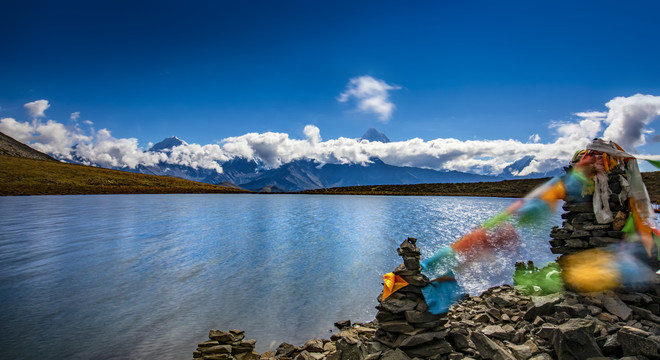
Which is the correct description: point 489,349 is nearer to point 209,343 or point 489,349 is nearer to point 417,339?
point 417,339

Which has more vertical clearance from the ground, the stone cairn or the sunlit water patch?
the stone cairn

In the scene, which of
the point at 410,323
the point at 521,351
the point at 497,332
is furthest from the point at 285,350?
the point at 521,351

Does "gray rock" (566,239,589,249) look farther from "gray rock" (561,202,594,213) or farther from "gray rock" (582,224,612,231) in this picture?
"gray rock" (561,202,594,213)

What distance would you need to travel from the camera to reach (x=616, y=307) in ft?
34.5

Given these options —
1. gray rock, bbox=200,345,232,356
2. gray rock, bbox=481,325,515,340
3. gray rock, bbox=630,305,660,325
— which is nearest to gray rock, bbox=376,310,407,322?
gray rock, bbox=481,325,515,340

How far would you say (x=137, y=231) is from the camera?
4188 cm

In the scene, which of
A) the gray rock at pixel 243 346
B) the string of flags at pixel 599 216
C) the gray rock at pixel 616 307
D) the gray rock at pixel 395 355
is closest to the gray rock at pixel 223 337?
the gray rock at pixel 243 346

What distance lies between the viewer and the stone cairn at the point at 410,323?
8586 mm

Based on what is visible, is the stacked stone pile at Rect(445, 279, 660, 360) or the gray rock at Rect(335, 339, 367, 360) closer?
the stacked stone pile at Rect(445, 279, 660, 360)

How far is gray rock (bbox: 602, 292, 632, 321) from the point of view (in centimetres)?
1008

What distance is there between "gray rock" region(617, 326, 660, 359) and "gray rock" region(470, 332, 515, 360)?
8.70 feet

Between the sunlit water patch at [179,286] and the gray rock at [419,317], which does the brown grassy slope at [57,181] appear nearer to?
the sunlit water patch at [179,286]

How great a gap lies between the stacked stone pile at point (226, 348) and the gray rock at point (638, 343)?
1058 centimetres

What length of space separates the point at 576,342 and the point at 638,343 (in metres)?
1.23
